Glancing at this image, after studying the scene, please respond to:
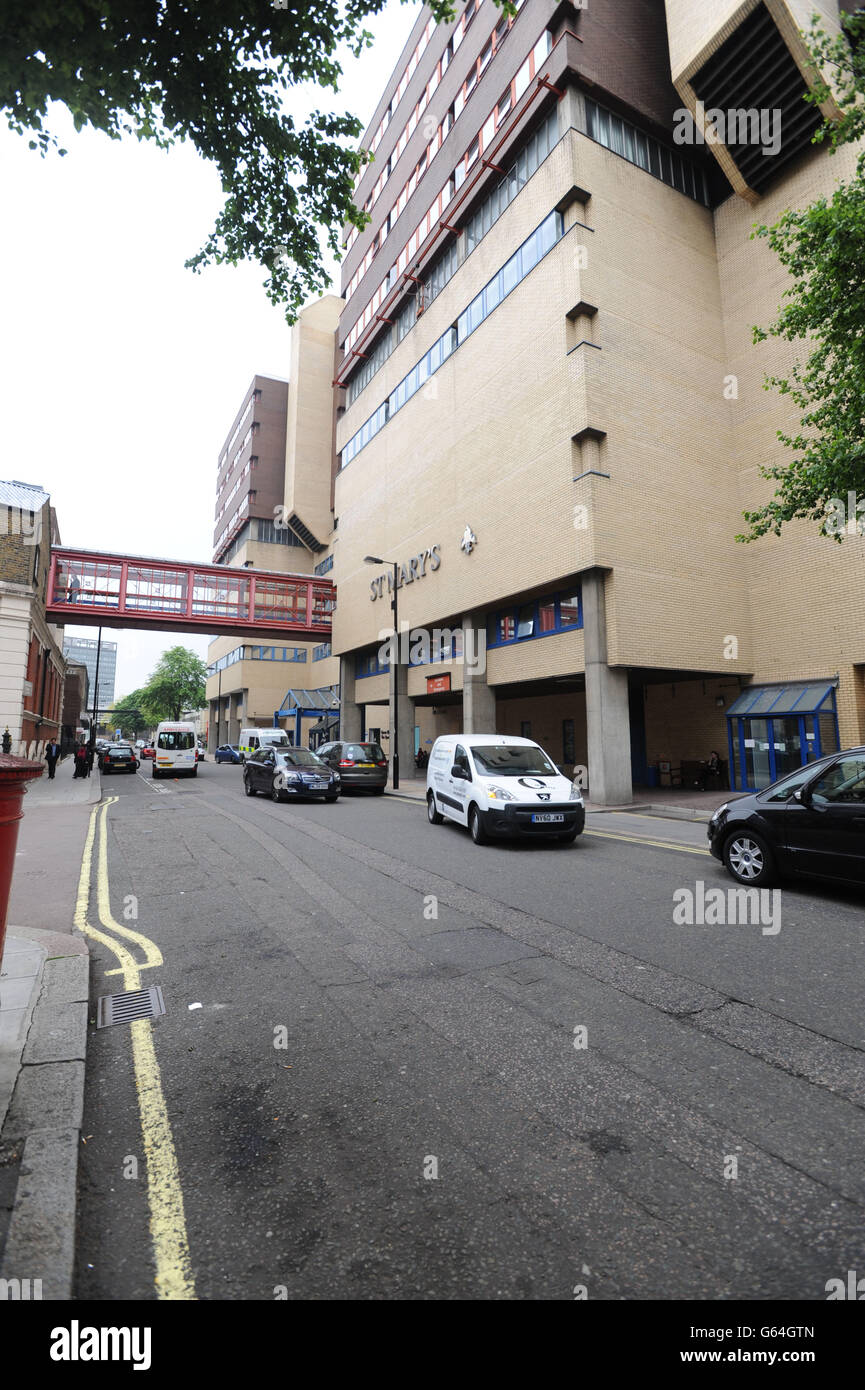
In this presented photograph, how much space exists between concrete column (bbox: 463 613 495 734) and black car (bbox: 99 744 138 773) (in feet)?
65.6

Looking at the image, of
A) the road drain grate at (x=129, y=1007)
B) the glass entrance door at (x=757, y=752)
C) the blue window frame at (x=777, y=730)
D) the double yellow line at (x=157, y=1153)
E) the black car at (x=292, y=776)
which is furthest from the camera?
the glass entrance door at (x=757, y=752)

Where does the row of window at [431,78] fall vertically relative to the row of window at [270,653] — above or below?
above

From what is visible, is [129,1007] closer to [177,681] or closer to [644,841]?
[644,841]

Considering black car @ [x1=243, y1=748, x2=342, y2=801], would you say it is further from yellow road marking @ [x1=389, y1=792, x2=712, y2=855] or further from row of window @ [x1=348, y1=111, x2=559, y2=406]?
row of window @ [x1=348, y1=111, x2=559, y2=406]

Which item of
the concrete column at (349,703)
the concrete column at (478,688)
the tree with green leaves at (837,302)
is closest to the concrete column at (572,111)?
the tree with green leaves at (837,302)

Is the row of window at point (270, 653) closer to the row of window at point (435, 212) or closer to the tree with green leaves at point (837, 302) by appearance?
the row of window at point (435, 212)

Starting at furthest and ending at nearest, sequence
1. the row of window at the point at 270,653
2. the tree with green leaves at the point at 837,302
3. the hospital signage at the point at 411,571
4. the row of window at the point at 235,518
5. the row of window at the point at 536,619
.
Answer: the row of window at the point at 270,653, the row of window at the point at 235,518, the hospital signage at the point at 411,571, the row of window at the point at 536,619, the tree with green leaves at the point at 837,302

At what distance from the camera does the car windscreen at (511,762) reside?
36.8 ft

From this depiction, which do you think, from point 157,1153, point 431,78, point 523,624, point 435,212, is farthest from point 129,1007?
point 431,78

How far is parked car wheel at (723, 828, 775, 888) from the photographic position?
24.3ft

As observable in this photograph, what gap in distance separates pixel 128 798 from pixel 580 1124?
2026 centimetres

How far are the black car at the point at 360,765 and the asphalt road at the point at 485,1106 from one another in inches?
616

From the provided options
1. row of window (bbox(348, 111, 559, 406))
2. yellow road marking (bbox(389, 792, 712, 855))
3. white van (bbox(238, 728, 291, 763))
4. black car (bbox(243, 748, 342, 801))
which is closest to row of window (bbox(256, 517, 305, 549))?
white van (bbox(238, 728, 291, 763))

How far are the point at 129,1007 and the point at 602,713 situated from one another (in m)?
16.4
